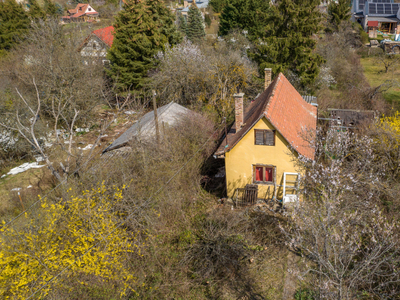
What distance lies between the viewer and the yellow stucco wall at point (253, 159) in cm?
1403

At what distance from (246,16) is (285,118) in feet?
95.7

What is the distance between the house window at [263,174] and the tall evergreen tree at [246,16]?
91.5ft

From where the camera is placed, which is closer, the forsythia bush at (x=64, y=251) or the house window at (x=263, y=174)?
the forsythia bush at (x=64, y=251)

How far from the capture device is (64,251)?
30.8 ft

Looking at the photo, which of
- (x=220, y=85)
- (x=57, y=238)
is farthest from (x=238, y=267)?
(x=220, y=85)

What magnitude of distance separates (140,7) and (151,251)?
82.8 feet

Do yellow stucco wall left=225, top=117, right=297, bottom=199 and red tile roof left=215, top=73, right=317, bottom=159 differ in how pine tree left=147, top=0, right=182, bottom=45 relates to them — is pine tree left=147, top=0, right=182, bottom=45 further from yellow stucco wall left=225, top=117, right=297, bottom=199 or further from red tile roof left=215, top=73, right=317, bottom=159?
yellow stucco wall left=225, top=117, right=297, bottom=199

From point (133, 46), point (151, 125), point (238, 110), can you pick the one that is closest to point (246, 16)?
point (133, 46)

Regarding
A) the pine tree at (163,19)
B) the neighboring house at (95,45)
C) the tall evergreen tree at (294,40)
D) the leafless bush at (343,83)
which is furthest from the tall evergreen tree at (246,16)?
the neighboring house at (95,45)

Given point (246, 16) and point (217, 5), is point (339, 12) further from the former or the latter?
point (217, 5)

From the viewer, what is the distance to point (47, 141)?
961 inches

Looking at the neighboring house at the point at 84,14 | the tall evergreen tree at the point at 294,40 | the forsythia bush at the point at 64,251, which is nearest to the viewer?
the forsythia bush at the point at 64,251

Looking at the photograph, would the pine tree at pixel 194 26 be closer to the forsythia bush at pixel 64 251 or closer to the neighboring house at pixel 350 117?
the neighboring house at pixel 350 117

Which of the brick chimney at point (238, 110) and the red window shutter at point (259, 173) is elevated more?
the brick chimney at point (238, 110)
